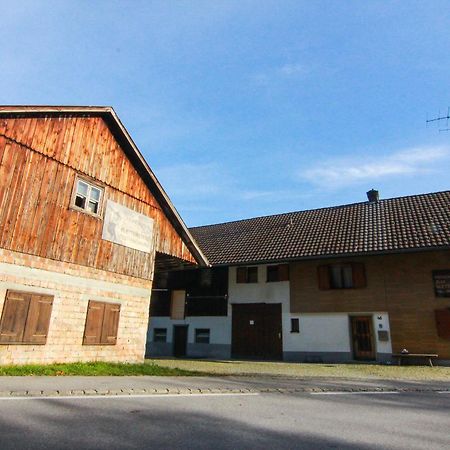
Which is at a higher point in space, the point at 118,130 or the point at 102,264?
the point at 118,130

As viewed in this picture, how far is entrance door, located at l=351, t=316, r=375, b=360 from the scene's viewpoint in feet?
63.1

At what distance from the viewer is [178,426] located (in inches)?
209

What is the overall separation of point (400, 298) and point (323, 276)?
3953mm

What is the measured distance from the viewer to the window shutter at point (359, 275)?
20000 mm

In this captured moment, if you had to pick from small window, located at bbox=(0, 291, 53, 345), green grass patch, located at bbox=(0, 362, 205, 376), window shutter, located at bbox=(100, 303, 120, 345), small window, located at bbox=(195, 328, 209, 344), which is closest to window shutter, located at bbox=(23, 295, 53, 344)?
small window, located at bbox=(0, 291, 53, 345)

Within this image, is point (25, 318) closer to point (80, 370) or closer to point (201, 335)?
point (80, 370)

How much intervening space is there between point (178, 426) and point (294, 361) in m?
Answer: 16.3

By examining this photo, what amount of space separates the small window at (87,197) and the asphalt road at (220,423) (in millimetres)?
7847

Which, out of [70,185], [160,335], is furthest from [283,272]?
[70,185]

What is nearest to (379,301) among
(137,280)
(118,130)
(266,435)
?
(137,280)

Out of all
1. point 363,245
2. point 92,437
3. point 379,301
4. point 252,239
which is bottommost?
point 92,437

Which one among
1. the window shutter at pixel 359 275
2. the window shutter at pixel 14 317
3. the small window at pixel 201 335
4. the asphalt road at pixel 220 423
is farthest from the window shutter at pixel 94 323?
the window shutter at pixel 359 275

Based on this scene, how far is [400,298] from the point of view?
18.9m

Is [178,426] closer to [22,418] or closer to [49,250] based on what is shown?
[22,418]
